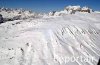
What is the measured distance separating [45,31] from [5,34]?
77.0 inches

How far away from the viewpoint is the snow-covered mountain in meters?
5.11

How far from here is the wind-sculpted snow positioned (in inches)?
201

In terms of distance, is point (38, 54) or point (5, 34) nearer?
point (38, 54)

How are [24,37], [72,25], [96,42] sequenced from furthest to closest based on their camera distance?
1. [72,25]
2. [96,42]
3. [24,37]

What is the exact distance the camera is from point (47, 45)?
5816 millimetres

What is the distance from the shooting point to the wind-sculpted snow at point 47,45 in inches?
201

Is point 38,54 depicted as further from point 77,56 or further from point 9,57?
point 77,56

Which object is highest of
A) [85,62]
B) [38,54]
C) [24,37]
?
[24,37]

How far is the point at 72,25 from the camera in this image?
7.80 metres

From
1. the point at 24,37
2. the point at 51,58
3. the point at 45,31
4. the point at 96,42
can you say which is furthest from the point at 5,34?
the point at 96,42

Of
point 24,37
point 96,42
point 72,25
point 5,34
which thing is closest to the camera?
point 24,37

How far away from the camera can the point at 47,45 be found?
5816 mm

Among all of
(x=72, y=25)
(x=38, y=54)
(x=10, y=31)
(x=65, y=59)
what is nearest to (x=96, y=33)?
(x=72, y=25)

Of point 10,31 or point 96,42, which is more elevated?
point 10,31
